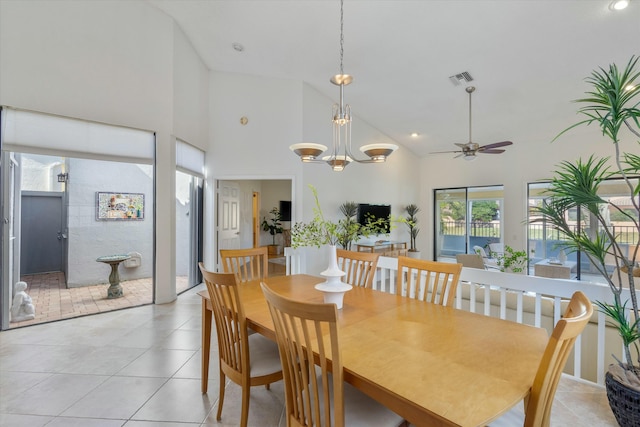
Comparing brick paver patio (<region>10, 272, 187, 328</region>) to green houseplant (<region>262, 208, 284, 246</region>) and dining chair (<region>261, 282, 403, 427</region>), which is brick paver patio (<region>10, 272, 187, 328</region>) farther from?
green houseplant (<region>262, 208, 284, 246</region>)

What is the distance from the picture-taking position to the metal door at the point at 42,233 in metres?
3.62

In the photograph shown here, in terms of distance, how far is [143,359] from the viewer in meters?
2.82

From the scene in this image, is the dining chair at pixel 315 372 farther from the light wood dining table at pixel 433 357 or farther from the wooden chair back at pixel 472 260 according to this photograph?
the wooden chair back at pixel 472 260

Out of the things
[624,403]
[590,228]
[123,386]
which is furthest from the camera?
[590,228]

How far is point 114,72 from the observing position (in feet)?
12.9

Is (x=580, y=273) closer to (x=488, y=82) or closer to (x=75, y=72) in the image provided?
(x=488, y=82)

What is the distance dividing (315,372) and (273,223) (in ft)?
27.4

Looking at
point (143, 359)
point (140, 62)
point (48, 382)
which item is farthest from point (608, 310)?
point (140, 62)

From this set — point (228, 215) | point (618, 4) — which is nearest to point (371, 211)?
point (228, 215)

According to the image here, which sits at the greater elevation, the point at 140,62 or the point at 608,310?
the point at 140,62

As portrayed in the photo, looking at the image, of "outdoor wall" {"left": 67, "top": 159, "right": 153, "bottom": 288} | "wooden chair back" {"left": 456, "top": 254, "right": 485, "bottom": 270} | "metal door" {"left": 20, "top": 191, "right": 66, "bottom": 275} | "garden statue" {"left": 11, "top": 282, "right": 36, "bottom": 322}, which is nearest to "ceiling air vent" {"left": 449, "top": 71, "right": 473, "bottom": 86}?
"wooden chair back" {"left": 456, "top": 254, "right": 485, "bottom": 270}

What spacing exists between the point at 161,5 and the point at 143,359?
4.47m

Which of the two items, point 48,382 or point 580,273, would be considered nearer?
point 48,382

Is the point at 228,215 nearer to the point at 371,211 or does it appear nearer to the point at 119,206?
the point at 119,206
